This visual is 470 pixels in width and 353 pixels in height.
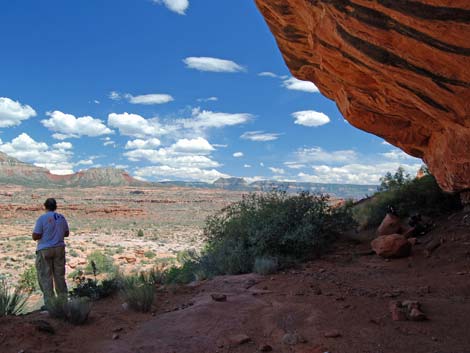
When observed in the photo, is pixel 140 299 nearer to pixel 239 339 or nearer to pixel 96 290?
pixel 96 290

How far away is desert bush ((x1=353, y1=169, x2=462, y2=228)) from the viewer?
13070 millimetres

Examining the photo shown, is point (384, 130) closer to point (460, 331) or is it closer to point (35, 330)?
point (460, 331)

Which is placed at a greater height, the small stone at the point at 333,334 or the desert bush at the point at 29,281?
the small stone at the point at 333,334

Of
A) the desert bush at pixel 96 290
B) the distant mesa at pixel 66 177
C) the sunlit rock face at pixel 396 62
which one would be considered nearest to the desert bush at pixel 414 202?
the sunlit rock face at pixel 396 62

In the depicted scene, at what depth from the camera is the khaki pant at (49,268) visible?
6.87m

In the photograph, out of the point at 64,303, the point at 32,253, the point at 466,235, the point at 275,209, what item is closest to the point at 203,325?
the point at 64,303

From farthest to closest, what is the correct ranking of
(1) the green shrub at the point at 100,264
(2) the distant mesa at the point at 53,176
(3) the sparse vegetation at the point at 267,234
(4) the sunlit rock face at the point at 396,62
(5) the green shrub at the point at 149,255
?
(2) the distant mesa at the point at 53,176
(5) the green shrub at the point at 149,255
(1) the green shrub at the point at 100,264
(3) the sparse vegetation at the point at 267,234
(4) the sunlit rock face at the point at 396,62

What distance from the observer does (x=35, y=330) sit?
4.98 meters

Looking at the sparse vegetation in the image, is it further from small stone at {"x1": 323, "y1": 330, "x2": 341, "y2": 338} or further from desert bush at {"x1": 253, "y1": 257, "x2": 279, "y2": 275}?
small stone at {"x1": 323, "y1": 330, "x2": 341, "y2": 338}

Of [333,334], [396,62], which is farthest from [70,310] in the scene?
[396,62]

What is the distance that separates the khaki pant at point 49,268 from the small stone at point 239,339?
3.66m

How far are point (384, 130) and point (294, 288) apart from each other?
4.39 m

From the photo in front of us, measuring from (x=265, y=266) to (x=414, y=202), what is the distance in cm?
783

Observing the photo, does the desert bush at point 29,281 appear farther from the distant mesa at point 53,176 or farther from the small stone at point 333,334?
the distant mesa at point 53,176
